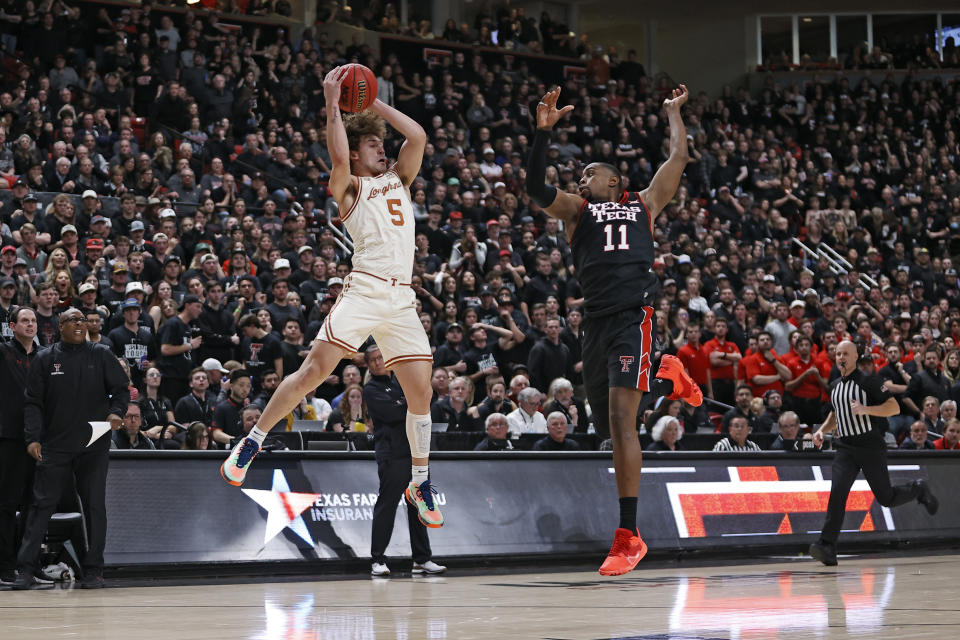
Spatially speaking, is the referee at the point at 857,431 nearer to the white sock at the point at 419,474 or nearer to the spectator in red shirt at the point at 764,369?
the white sock at the point at 419,474

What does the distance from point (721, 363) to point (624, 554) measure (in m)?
10.7

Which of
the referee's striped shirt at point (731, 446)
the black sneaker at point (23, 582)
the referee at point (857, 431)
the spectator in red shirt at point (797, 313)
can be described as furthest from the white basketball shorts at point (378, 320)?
the spectator in red shirt at point (797, 313)

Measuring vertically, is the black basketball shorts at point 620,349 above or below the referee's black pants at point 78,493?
above

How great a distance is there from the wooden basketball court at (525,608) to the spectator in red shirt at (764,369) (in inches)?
309

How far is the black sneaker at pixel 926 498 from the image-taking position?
1188cm

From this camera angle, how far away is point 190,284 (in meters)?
14.6

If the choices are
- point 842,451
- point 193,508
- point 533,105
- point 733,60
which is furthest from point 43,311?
point 733,60

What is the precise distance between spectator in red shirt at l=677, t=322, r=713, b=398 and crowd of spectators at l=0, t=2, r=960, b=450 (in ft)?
0.12

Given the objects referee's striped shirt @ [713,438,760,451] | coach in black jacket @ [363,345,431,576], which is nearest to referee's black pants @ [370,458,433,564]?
coach in black jacket @ [363,345,431,576]

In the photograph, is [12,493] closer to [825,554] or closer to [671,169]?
[671,169]

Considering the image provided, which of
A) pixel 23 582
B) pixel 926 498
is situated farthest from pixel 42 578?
pixel 926 498

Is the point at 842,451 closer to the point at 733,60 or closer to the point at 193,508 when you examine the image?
→ the point at 193,508

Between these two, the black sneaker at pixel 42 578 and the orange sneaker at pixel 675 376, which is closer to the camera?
the orange sneaker at pixel 675 376

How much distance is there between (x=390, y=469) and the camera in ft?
34.0
